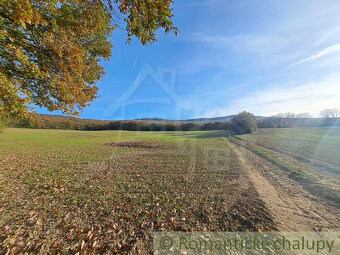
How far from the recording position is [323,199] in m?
4.88

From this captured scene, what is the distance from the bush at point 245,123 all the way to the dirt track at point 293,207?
48.2m

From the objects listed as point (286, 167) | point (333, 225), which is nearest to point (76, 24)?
point (333, 225)

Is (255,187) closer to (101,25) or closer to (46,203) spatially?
(46,203)

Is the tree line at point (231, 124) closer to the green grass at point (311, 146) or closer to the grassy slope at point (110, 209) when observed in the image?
the green grass at point (311, 146)

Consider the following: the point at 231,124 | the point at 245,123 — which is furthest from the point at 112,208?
the point at 231,124

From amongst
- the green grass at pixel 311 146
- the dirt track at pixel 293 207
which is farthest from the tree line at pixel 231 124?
the dirt track at pixel 293 207

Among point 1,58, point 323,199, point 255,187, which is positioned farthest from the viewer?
point 255,187

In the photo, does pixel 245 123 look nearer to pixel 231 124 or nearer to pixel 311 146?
pixel 231 124

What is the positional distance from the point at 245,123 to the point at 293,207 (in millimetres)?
51735

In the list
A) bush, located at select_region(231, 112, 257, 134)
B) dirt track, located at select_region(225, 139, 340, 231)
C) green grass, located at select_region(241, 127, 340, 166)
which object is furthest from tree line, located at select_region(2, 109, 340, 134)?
dirt track, located at select_region(225, 139, 340, 231)

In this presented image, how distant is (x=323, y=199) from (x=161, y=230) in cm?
621

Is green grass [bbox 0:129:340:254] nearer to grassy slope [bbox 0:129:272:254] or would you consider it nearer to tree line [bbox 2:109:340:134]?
grassy slope [bbox 0:129:272:254]

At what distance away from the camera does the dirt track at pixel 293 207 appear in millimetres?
3543

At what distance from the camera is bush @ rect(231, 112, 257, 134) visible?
48.8m
